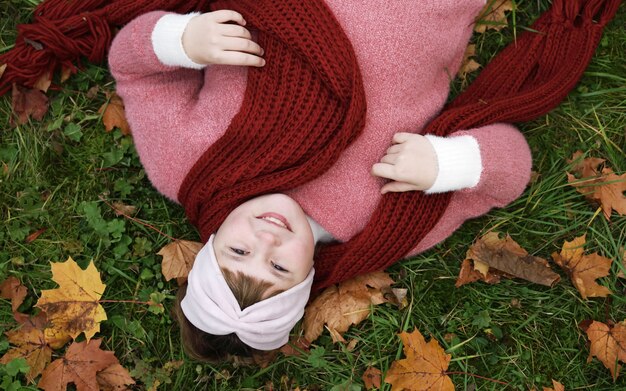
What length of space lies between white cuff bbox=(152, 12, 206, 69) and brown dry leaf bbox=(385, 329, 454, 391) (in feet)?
5.51

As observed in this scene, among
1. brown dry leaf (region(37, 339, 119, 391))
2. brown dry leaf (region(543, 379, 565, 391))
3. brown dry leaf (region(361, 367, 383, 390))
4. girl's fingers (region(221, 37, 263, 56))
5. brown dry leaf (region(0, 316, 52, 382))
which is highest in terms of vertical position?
girl's fingers (region(221, 37, 263, 56))

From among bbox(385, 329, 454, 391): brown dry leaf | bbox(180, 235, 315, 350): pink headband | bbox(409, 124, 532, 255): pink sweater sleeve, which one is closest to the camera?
bbox(180, 235, 315, 350): pink headband

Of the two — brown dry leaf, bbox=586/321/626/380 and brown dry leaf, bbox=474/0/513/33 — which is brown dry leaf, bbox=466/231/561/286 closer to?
brown dry leaf, bbox=586/321/626/380

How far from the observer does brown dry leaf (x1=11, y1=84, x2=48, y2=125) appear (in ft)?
9.92

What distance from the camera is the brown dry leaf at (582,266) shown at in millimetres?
2908

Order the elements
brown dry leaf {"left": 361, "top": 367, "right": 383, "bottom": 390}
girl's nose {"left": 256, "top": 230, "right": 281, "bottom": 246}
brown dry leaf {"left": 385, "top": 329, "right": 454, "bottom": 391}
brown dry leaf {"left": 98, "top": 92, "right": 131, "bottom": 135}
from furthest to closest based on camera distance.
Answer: brown dry leaf {"left": 98, "top": 92, "right": 131, "bottom": 135} → brown dry leaf {"left": 361, "top": 367, "right": 383, "bottom": 390} → brown dry leaf {"left": 385, "top": 329, "right": 454, "bottom": 391} → girl's nose {"left": 256, "top": 230, "right": 281, "bottom": 246}

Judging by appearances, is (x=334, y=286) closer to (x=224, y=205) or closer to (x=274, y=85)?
(x=224, y=205)

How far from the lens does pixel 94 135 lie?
10.1 feet

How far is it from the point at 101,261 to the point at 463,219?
1.86m

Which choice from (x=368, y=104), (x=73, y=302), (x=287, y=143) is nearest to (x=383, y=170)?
(x=368, y=104)

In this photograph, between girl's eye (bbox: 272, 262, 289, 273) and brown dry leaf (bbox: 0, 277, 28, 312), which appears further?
brown dry leaf (bbox: 0, 277, 28, 312)

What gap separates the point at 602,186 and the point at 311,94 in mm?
1592

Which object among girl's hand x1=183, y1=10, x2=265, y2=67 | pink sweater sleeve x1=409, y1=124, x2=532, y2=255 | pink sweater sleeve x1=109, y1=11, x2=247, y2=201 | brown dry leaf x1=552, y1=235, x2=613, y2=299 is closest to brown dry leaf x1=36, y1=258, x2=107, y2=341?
pink sweater sleeve x1=109, y1=11, x2=247, y2=201

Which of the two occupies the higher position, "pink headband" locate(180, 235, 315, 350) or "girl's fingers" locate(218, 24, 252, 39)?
"girl's fingers" locate(218, 24, 252, 39)
